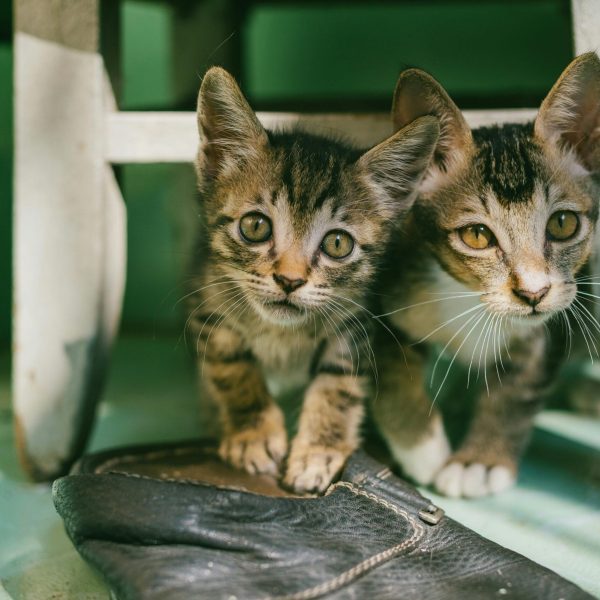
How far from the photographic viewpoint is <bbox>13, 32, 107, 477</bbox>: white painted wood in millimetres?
1251

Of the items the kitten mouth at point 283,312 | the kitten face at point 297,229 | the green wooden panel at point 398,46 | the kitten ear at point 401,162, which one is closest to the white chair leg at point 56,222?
the kitten face at point 297,229

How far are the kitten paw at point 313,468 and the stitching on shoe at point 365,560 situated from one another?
0.31ft

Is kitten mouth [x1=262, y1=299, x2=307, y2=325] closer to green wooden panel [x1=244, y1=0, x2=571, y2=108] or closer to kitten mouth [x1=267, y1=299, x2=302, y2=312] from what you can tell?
kitten mouth [x1=267, y1=299, x2=302, y2=312]

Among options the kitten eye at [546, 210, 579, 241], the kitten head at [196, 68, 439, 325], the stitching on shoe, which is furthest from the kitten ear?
the stitching on shoe

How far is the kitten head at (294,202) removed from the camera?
1106 millimetres

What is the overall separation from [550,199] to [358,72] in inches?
67.1

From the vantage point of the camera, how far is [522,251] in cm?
109

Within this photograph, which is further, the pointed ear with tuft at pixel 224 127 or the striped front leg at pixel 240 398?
the striped front leg at pixel 240 398

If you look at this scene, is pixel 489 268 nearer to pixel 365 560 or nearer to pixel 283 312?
pixel 283 312

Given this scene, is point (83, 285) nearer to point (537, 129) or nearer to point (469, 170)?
point (469, 170)

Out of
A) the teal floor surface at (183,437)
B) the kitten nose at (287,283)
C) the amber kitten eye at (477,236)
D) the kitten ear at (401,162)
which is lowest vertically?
the teal floor surface at (183,437)

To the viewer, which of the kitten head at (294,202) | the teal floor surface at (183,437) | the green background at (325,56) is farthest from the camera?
the green background at (325,56)

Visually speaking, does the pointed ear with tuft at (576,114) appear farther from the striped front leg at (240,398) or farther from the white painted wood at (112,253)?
the white painted wood at (112,253)

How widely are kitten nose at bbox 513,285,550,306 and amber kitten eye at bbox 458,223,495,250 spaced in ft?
0.34
